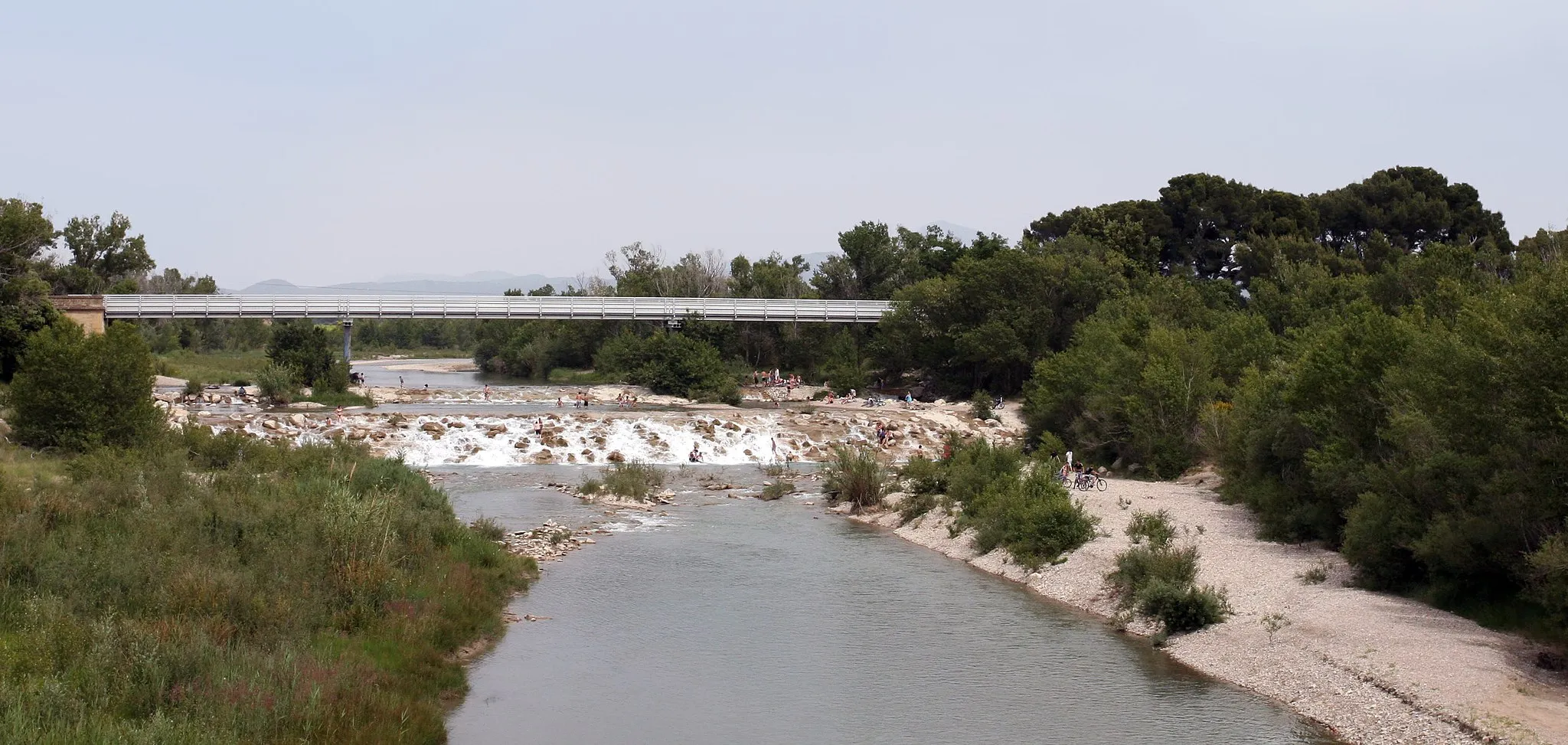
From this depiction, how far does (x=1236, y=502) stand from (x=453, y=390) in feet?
141

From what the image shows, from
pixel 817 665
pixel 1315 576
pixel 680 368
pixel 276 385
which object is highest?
pixel 680 368

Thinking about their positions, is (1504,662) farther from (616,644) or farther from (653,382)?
(653,382)

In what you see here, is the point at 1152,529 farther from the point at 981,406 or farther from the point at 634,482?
the point at 981,406

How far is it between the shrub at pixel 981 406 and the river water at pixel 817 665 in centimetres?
2790

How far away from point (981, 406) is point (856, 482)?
22.8 m

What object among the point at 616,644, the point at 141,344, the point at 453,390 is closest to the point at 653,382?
the point at 453,390

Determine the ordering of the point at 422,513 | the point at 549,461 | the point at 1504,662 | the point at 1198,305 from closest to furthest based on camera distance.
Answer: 1. the point at 1504,662
2. the point at 422,513
3. the point at 549,461
4. the point at 1198,305

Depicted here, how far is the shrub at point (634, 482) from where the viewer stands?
34.5m

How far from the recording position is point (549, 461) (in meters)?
42.8

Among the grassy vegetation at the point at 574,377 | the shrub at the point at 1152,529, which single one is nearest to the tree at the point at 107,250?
the grassy vegetation at the point at 574,377

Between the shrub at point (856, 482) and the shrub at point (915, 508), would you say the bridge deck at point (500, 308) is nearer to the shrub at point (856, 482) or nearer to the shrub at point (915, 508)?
the shrub at point (856, 482)

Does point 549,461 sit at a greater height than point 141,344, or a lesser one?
lesser

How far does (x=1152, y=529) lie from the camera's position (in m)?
24.0

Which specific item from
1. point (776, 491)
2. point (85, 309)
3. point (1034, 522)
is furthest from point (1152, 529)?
point (85, 309)
